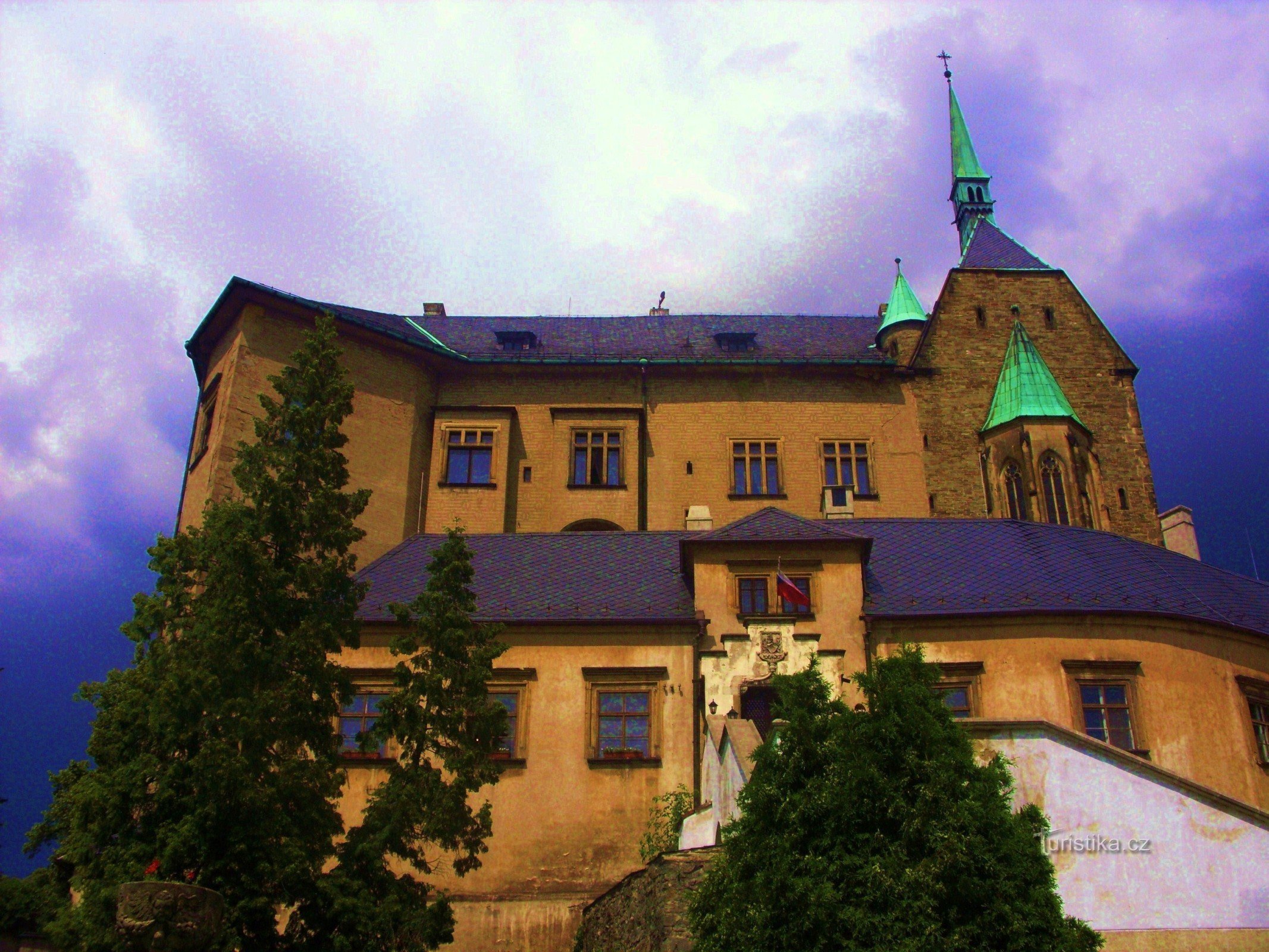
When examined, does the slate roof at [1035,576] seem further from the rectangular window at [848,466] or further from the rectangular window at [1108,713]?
the rectangular window at [848,466]

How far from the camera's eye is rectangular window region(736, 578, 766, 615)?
2288 cm

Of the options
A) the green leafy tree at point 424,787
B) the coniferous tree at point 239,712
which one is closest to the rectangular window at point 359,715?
the green leafy tree at point 424,787

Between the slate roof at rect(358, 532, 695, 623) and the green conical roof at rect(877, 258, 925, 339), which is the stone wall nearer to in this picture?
the slate roof at rect(358, 532, 695, 623)

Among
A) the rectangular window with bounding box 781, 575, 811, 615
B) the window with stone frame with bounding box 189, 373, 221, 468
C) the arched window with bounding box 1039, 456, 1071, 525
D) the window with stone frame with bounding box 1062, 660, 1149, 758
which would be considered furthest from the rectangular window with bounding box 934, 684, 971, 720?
the window with stone frame with bounding box 189, 373, 221, 468

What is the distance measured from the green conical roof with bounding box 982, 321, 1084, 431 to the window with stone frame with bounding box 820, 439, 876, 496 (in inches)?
155

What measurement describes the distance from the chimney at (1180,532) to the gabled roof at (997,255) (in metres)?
9.44

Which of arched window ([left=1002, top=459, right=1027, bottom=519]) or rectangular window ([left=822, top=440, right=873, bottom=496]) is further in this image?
rectangular window ([left=822, top=440, right=873, bottom=496])

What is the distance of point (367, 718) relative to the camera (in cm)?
2181

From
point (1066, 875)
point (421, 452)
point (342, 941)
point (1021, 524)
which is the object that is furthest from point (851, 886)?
point (421, 452)

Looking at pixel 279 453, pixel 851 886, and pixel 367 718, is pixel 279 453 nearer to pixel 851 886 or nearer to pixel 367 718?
pixel 367 718

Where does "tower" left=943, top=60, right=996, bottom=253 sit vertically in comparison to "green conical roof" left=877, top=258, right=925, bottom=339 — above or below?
above

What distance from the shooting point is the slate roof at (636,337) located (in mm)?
35969

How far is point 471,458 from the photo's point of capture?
34.0m

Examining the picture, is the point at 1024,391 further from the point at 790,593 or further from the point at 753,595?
the point at 790,593
